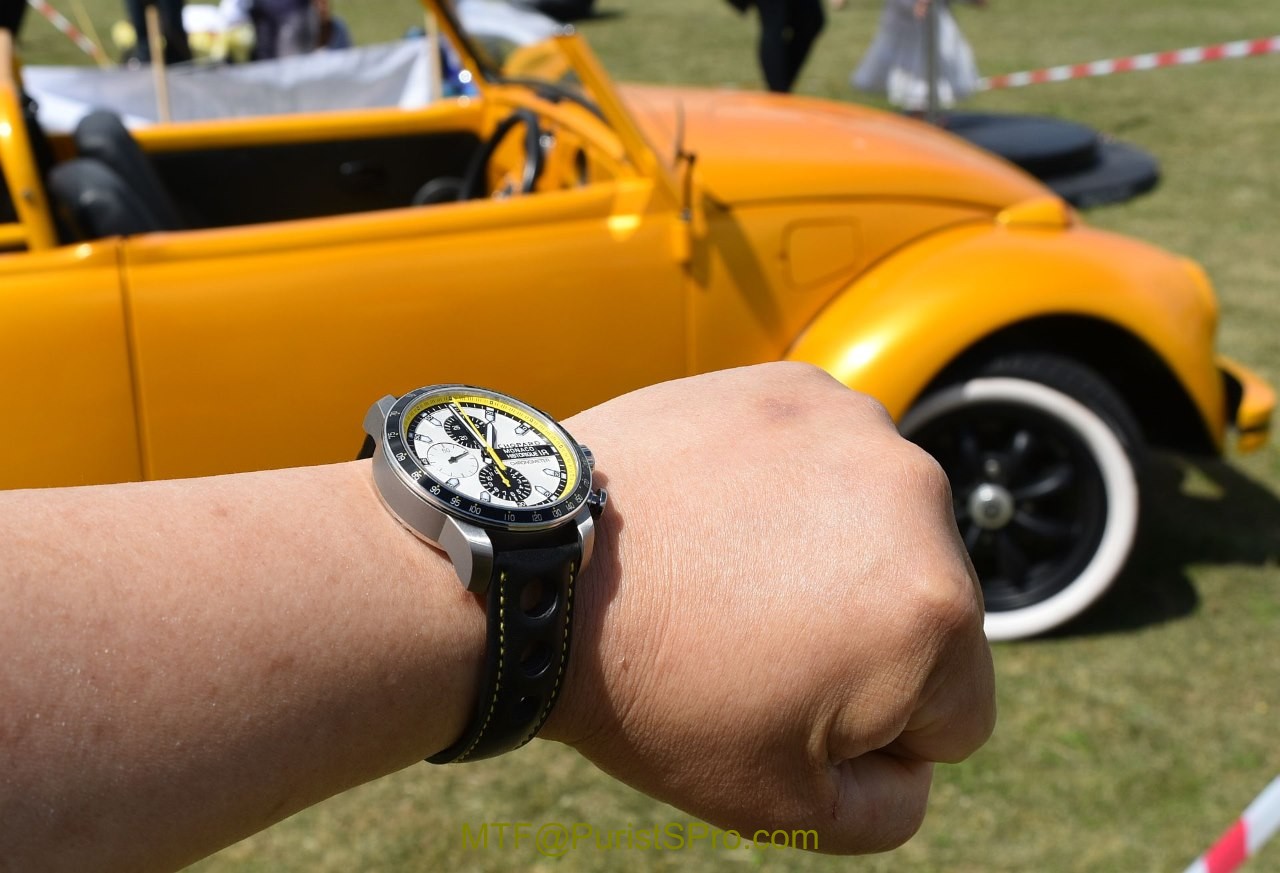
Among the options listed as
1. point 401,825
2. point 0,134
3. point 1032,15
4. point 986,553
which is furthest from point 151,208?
point 1032,15

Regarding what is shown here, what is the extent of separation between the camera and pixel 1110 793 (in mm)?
2840

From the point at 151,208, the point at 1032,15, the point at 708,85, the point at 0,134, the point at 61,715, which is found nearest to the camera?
the point at 61,715

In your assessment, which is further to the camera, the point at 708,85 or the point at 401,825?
the point at 708,85

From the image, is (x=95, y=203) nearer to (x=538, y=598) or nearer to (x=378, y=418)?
(x=378, y=418)

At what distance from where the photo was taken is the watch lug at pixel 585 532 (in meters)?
0.97

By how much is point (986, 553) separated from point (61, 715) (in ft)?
10.0

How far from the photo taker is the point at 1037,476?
3.48 metres

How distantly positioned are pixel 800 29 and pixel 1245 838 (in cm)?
712

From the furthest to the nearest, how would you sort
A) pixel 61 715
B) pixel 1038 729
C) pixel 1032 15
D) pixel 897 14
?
pixel 1032 15 → pixel 897 14 → pixel 1038 729 → pixel 61 715

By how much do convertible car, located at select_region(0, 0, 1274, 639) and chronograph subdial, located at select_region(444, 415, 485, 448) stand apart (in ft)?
5.78

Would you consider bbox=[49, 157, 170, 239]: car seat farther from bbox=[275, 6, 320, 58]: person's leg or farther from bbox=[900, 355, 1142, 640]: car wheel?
bbox=[275, 6, 320, 58]: person's leg

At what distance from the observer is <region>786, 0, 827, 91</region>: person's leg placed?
8.39 metres

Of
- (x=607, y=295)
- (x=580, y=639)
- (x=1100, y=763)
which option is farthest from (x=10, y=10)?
(x=580, y=639)

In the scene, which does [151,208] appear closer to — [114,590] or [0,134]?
[0,134]
